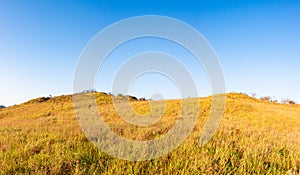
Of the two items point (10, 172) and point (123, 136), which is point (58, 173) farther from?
point (123, 136)

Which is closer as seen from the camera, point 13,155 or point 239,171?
point 239,171

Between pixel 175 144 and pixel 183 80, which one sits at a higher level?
pixel 183 80

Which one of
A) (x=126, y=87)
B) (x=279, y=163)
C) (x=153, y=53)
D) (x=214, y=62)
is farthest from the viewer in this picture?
(x=126, y=87)

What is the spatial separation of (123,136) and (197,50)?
3669mm

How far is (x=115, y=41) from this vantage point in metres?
7.14

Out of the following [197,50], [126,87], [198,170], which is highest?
[197,50]

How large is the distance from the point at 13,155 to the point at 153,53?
6.43 metres

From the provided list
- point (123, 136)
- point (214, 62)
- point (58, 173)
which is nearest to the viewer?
point (58, 173)

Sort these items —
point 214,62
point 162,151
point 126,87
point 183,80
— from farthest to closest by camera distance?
point 126,87
point 183,80
point 214,62
point 162,151

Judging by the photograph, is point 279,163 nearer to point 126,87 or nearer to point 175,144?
point 175,144

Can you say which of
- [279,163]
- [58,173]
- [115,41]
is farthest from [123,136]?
[279,163]

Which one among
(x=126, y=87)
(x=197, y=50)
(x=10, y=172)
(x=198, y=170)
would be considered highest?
(x=197, y=50)

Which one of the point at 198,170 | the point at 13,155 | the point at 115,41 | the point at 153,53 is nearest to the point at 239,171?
the point at 198,170

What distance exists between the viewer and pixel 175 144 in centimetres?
498
